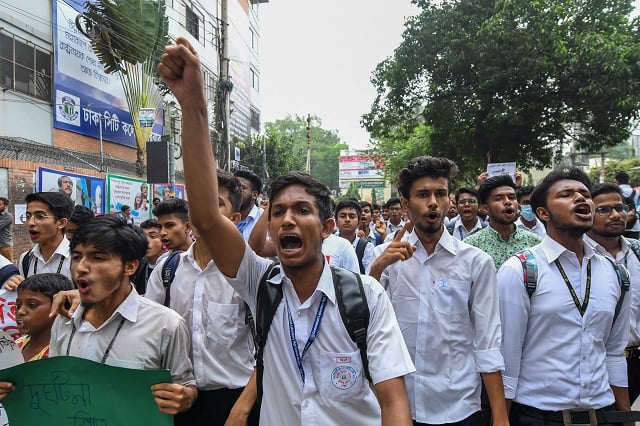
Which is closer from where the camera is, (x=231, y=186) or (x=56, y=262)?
(x=231, y=186)

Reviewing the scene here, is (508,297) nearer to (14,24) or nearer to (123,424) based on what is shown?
(123,424)

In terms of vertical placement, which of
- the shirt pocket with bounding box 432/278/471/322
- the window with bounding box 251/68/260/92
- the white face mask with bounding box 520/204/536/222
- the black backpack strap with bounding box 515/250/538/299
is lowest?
the shirt pocket with bounding box 432/278/471/322

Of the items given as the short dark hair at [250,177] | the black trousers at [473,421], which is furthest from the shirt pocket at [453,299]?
the short dark hair at [250,177]

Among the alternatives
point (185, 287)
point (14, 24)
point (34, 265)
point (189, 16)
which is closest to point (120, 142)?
point (14, 24)

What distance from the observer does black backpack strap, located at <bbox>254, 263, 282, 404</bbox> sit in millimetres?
1862

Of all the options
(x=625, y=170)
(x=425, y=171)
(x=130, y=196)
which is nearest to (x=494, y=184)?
(x=425, y=171)

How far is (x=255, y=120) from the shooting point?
A: 122ft

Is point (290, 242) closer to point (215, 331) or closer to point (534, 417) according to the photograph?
point (215, 331)

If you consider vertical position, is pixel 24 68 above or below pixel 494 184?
above

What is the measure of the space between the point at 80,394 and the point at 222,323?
729 millimetres

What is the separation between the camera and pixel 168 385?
1975mm

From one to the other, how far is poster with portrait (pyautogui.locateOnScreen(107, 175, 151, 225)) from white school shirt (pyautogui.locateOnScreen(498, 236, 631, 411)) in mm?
9984

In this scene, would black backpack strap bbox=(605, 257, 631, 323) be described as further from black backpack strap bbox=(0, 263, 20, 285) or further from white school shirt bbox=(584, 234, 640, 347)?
black backpack strap bbox=(0, 263, 20, 285)

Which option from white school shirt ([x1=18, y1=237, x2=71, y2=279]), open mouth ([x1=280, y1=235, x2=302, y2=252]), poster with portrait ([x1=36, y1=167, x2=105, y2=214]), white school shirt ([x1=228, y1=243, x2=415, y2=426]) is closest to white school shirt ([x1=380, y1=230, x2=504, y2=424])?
white school shirt ([x1=228, y1=243, x2=415, y2=426])
